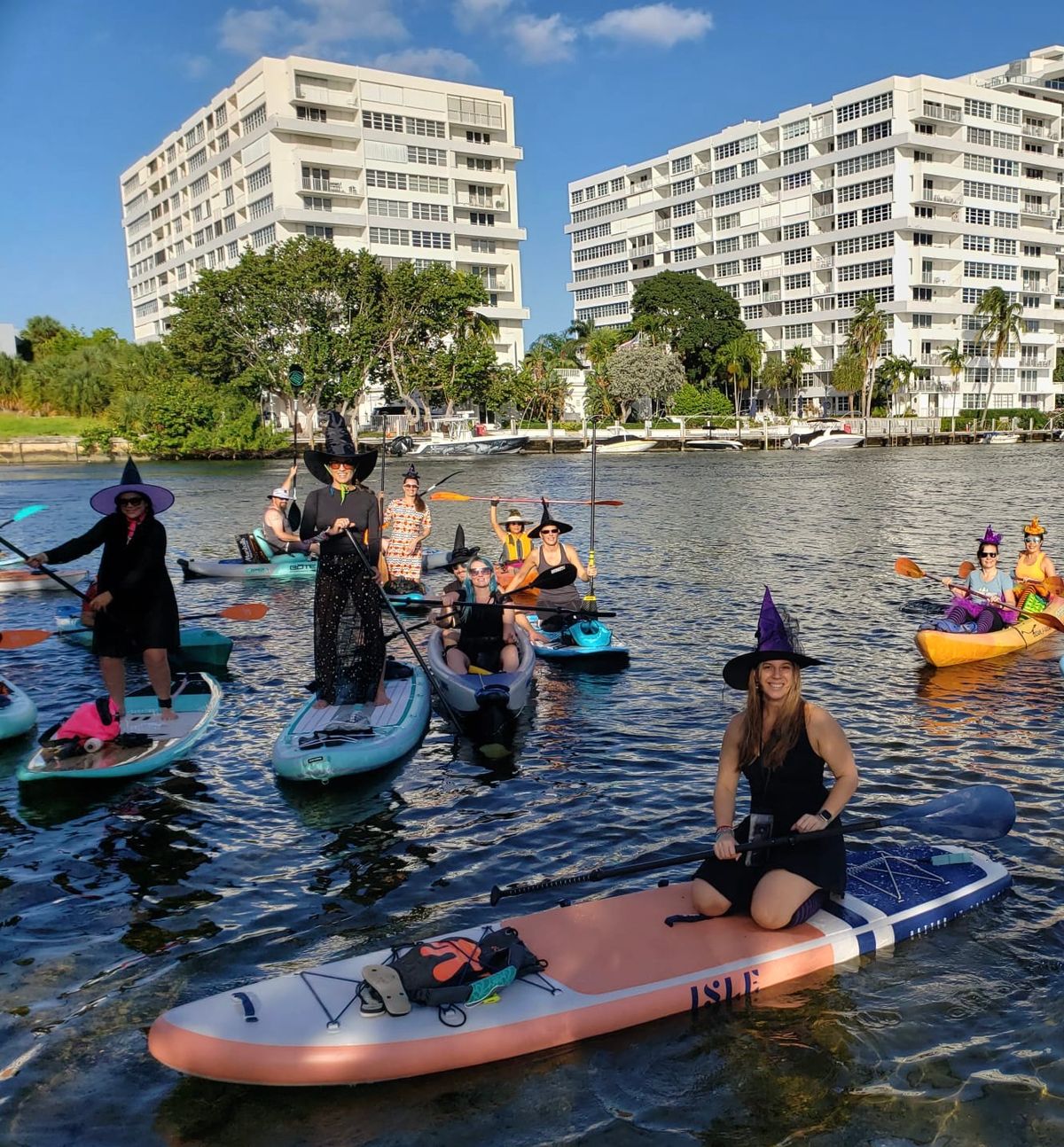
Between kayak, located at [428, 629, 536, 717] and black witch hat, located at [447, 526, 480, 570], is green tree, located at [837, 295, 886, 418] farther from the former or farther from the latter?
kayak, located at [428, 629, 536, 717]

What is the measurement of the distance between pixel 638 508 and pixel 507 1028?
115 feet

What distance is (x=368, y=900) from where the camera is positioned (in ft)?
24.9

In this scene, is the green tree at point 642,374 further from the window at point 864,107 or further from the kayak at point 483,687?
the kayak at point 483,687

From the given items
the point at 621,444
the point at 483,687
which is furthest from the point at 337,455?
the point at 621,444

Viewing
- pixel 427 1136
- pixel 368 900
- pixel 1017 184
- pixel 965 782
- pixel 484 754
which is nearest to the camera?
pixel 427 1136

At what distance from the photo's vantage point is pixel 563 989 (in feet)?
18.7

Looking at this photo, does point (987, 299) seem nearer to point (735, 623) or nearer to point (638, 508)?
point (638, 508)

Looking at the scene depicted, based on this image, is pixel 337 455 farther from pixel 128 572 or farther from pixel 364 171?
pixel 364 171

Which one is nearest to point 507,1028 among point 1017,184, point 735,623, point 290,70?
point 735,623

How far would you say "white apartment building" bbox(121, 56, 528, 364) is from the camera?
294 feet

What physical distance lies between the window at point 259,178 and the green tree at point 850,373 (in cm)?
5331

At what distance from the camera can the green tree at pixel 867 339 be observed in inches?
3484

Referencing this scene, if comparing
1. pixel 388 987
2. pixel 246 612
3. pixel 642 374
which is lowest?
pixel 388 987

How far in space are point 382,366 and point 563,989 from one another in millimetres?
74123
